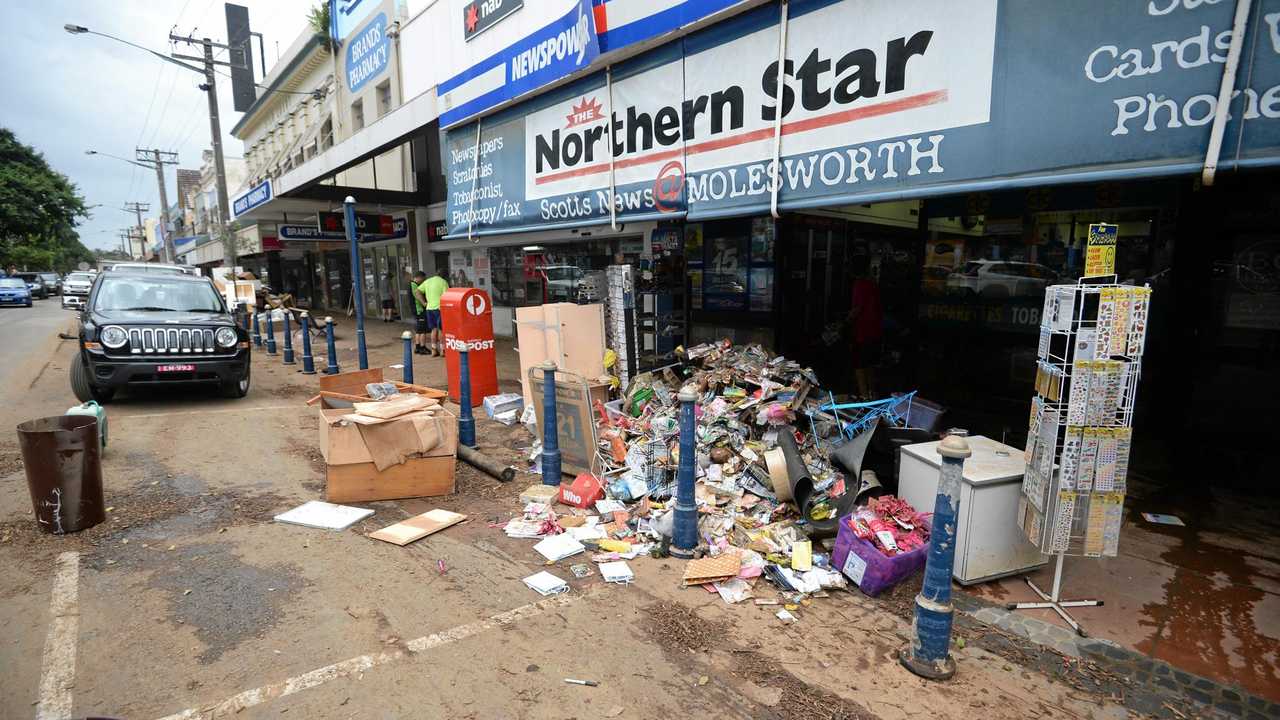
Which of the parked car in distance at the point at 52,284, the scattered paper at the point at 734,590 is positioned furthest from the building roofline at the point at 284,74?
the parked car in distance at the point at 52,284

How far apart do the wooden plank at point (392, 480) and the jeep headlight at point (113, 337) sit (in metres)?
4.63

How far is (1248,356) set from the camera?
6031 mm

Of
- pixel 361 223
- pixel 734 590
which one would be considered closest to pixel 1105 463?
pixel 734 590

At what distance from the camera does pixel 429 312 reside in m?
A: 12.8

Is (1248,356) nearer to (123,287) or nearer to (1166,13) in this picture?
(1166,13)

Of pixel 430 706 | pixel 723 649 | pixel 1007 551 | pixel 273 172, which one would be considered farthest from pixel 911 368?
pixel 273 172

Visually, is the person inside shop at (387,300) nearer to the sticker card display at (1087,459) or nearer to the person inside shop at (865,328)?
the person inside shop at (865,328)

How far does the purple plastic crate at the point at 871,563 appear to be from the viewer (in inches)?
148

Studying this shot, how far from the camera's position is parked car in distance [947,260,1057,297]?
23.9ft

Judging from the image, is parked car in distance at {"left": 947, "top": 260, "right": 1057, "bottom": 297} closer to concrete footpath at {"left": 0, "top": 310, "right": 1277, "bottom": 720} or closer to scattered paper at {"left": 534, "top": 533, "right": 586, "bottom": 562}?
concrete footpath at {"left": 0, "top": 310, "right": 1277, "bottom": 720}

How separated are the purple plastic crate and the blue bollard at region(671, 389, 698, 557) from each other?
1.03 meters

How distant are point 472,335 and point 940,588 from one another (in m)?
6.88

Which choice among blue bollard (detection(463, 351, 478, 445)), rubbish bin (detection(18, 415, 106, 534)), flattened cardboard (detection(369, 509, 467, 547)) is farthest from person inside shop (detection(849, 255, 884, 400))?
rubbish bin (detection(18, 415, 106, 534))

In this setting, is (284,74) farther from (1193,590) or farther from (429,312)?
(1193,590)
